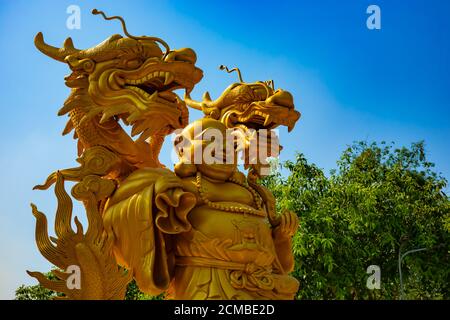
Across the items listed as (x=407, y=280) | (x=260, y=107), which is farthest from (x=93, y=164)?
(x=407, y=280)

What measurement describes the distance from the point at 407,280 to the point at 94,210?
999cm

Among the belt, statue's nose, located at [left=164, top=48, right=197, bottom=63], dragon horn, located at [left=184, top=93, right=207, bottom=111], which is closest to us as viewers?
the belt

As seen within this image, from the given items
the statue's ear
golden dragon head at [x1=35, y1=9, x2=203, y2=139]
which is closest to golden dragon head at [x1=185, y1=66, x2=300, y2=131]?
golden dragon head at [x1=35, y1=9, x2=203, y2=139]

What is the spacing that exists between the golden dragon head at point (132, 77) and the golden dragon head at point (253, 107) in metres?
0.60

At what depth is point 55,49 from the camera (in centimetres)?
527

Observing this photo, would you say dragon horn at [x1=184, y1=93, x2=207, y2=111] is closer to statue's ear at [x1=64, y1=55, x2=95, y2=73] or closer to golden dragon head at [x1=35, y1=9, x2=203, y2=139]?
golden dragon head at [x1=35, y1=9, x2=203, y2=139]

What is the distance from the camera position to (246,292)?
485 centimetres

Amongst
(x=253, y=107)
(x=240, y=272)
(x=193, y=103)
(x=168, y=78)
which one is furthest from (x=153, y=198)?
(x=193, y=103)

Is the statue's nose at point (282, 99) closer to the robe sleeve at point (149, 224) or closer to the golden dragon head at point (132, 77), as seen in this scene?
the golden dragon head at point (132, 77)

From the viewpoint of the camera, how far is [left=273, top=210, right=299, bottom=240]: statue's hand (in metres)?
5.38
